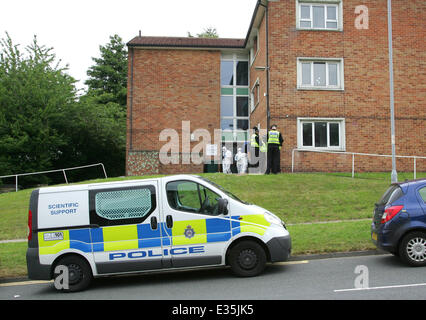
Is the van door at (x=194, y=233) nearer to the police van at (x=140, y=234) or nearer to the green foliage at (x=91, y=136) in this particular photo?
the police van at (x=140, y=234)

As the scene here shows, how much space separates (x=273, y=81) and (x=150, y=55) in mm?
9298

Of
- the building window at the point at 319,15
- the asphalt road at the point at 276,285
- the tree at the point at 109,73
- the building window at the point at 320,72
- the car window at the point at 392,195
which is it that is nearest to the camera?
the asphalt road at the point at 276,285

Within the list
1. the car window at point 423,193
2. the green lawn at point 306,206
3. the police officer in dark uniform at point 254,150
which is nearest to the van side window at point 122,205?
the green lawn at point 306,206

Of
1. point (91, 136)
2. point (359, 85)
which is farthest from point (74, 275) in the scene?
point (91, 136)

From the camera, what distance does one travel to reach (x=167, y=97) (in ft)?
79.9

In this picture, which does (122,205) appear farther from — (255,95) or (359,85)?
(255,95)

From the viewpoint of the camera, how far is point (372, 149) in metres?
18.5

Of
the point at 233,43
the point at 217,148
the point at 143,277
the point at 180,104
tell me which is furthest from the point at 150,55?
the point at 143,277

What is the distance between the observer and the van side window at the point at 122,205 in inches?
265

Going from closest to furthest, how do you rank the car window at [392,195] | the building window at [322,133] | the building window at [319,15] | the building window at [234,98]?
the car window at [392,195], the building window at [322,133], the building window at [319,15], the building window at [234,98]

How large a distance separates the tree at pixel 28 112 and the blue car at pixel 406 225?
23.2m

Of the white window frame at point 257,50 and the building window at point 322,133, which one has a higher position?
the white window frame at point 257,50

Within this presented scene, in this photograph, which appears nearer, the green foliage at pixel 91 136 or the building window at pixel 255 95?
the building window at pixel 255 95

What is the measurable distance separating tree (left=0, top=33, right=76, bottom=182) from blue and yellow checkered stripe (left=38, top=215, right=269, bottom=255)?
2048 cm
